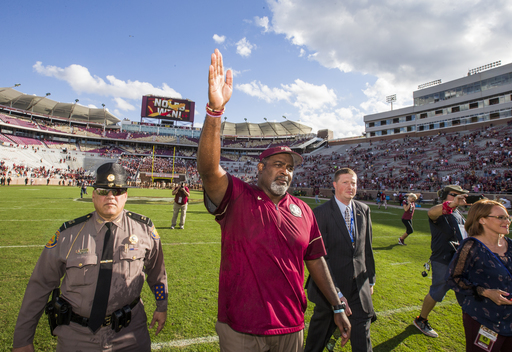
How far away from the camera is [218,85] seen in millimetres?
1877

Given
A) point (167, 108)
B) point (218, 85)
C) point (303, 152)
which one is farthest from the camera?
point (167, 108)

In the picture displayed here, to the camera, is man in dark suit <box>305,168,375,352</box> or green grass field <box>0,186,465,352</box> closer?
man in dark suit <box>305,168,375,352</box>

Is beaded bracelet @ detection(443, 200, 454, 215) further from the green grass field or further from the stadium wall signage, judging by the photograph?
the stadium wall signage

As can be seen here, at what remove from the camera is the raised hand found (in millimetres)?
1780

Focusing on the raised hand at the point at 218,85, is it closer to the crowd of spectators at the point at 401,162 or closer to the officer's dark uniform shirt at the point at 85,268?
the officer's dark uniform shirt at the point at 85,268

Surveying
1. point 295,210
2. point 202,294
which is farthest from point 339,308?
point 202,294

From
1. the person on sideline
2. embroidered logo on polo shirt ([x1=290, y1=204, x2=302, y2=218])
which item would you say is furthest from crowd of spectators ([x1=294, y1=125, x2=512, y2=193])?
embroidered logo on polo shirt ([x1=290, y1=204, x2=302, y2=218])

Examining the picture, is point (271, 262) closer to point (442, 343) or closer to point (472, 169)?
point (442, 343)

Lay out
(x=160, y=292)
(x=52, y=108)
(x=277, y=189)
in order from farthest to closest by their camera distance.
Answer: (x=52, y=108)
(x=160, y=292)
(x=277, y=189)

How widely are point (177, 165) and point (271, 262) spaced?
56983 millimetres

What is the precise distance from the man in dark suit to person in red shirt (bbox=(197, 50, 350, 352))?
0.99m

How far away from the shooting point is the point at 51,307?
1960mm

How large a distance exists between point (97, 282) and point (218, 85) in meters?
1.85

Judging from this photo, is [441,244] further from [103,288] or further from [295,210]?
[103,288]
